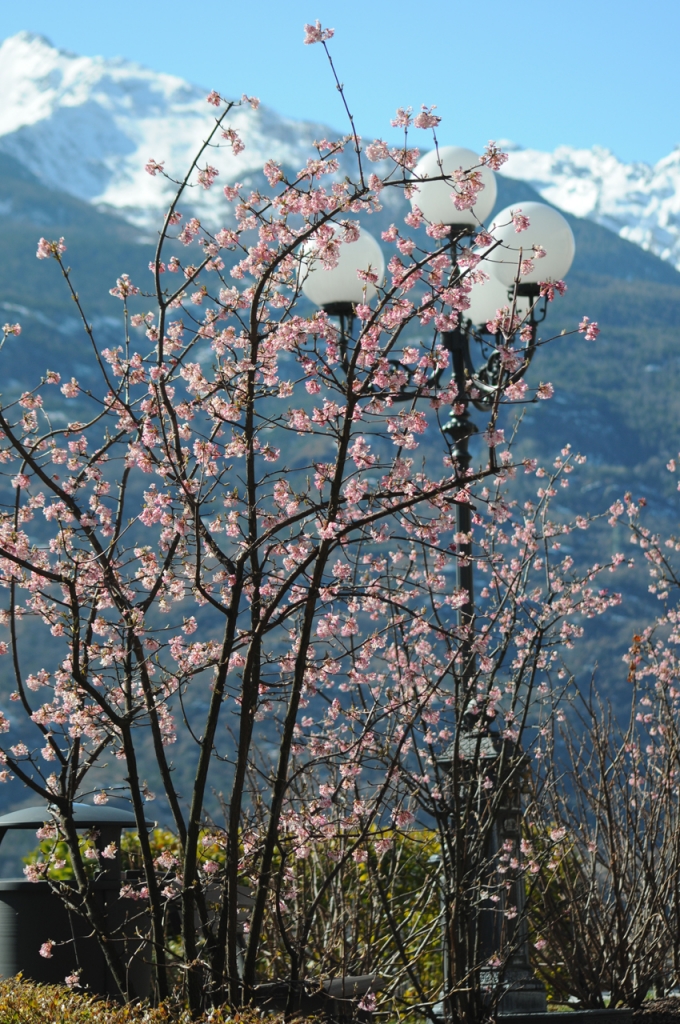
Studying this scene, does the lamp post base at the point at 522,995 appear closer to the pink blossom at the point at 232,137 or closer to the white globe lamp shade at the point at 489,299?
the white globe lamp shade at the point at 489,299

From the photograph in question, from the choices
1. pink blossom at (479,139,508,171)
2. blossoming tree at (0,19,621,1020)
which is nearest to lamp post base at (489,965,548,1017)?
blossoming tree at (0,19,621,1020)

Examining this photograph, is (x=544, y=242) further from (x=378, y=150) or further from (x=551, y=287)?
(x=378, y=150)

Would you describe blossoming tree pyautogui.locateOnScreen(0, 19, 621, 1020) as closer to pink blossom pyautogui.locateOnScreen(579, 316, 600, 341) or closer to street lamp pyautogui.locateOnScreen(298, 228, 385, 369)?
pink blossom pyautogui.locateOnScreen(579, 316, 600, 341)

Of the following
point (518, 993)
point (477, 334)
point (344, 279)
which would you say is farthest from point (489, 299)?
point (518, 993)

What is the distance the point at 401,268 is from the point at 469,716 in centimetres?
217

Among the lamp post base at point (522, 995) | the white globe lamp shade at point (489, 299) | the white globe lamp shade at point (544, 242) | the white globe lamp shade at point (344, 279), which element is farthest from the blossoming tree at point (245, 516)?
the white globe lamp shade at point (489, 299)

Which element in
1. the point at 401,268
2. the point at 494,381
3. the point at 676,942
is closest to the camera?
the point at 401,268

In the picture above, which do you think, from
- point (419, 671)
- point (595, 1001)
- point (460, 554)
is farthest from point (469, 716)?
point (595, 1001)

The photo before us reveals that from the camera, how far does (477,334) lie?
4449 mm

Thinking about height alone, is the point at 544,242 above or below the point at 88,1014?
above

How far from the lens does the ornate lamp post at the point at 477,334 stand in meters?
4.66

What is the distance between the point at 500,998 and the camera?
4.47 m

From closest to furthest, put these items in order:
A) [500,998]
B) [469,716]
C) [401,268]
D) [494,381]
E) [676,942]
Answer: [401,268]
[500,998]
[469,716]
[676,942]
[494,381]

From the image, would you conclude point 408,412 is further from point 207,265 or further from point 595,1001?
point 595,1001
